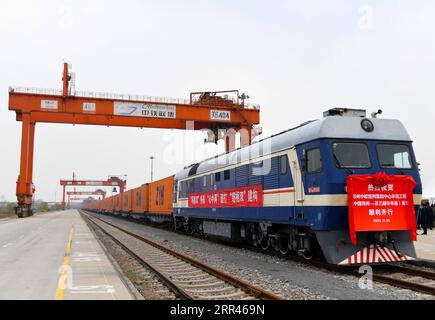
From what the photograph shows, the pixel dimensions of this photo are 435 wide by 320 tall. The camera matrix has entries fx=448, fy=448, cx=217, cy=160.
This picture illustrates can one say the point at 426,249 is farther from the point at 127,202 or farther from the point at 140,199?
the point at 127,202

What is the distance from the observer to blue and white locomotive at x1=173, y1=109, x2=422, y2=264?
10867mm

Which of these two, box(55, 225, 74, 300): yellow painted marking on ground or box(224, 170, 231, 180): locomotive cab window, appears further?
box(224, 170, 231, 180): locomotive cab window

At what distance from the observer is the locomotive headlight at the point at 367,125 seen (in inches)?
460

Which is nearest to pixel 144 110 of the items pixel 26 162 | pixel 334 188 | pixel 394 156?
pixel 26 162

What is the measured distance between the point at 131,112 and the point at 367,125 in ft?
95.3

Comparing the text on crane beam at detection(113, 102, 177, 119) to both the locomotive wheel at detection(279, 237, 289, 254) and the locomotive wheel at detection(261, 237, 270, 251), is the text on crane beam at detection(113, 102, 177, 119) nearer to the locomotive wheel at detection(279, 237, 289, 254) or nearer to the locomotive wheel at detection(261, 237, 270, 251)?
the locomotive wheel at detection(261, 237, 270, 251)

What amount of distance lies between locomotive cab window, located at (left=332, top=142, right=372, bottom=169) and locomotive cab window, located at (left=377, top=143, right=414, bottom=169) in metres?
0.41

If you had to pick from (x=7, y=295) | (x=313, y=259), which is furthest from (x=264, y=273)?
(x=7, y=295)

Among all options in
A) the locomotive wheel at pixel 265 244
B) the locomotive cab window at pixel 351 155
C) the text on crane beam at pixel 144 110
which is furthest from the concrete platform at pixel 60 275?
the text on crane beam at pixel 144 110

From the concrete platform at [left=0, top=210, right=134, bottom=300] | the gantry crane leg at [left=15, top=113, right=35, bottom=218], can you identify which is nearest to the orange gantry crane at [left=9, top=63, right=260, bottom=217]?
the gantry crane leg at [left=15, top=113, right=35, bottom=218]

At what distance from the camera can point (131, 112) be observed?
126 ft

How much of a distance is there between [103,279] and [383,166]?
7.37 meters

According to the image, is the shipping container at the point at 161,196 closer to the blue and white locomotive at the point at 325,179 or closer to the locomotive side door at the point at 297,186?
the blue and white locomotive at the point at 325,179
